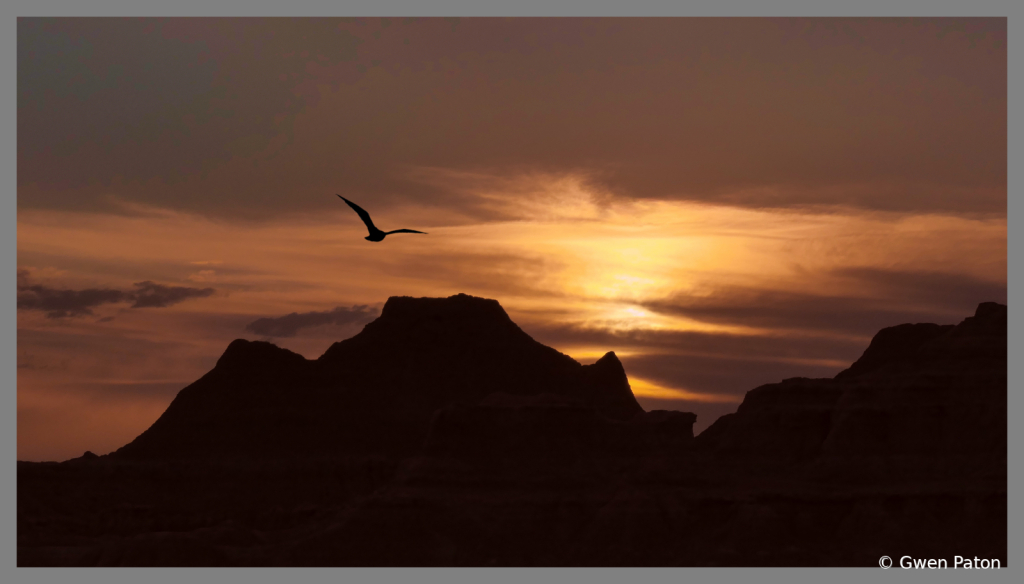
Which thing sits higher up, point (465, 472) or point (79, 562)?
point (465, 472)

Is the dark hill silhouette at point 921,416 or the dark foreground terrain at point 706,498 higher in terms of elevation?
the dark hill silhouette at point 921,416

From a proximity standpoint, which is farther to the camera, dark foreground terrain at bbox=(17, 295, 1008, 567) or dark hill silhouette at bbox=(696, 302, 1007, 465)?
dark hill silhouette at bbox=(696, 302, 1007, 465)

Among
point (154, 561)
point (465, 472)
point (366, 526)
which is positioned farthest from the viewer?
point (465, 472)

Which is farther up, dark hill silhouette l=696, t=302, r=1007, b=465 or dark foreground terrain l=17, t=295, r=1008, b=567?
dark hill silhouette l=696, t=302, r=1007, b=465

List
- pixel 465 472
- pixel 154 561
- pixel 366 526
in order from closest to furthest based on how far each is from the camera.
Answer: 1. pixel 154 561
2. pixel 366 526
3. pixel 465 472

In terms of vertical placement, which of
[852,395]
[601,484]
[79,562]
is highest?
[852,395]

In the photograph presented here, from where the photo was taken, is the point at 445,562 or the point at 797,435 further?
the point at 797,435

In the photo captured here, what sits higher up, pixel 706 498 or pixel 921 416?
pixel 921 416

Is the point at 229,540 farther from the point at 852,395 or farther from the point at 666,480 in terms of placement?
the point at 852,395

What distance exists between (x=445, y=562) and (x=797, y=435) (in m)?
49.0

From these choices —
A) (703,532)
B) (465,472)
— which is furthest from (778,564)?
(465,472)

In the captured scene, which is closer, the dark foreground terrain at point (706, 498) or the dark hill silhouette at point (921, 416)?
the dark foreground terrain at point (706, 498)

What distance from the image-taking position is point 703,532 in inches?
7037

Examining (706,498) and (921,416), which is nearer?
(706,498)
